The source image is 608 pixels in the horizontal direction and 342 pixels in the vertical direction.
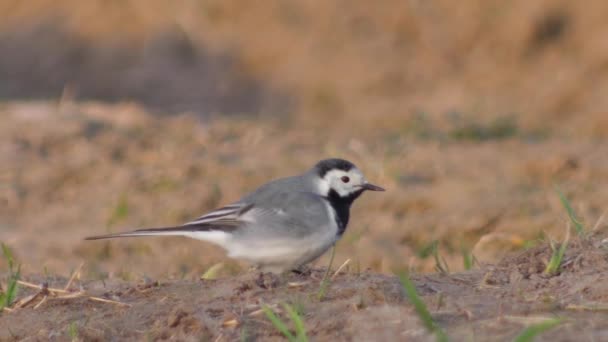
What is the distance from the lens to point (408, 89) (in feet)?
50.3

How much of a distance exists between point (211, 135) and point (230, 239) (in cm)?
572

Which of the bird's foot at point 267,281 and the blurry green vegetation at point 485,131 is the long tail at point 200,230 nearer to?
the bird's foot at point 267,281

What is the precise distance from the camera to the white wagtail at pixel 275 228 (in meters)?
5.55

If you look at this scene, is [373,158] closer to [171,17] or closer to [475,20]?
[475,20]

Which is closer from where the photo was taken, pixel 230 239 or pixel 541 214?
pixel 230 239

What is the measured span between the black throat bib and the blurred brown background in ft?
1.10

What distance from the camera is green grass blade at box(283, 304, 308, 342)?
429 centimetres

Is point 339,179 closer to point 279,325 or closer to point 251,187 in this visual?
point 279,325

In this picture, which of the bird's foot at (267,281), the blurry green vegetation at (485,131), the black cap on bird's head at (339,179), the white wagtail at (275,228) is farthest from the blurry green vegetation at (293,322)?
the blurry green vegetation at (485,131)

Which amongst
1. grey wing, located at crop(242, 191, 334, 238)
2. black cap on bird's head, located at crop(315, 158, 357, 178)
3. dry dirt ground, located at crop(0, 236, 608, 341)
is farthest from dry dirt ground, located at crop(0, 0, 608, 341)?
black cap on bird's head, located at crop(315, 158, 357, 178)

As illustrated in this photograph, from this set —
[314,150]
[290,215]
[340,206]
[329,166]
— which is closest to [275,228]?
[290,215]

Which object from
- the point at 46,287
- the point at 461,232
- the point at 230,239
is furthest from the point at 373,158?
the point at 46,287

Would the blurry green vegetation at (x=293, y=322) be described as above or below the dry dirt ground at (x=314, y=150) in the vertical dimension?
below

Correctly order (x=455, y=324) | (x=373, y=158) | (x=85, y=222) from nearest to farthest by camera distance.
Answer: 1. (x=455, y=324)
2. (x=85, y=222)
3. (x=373, y=158)
